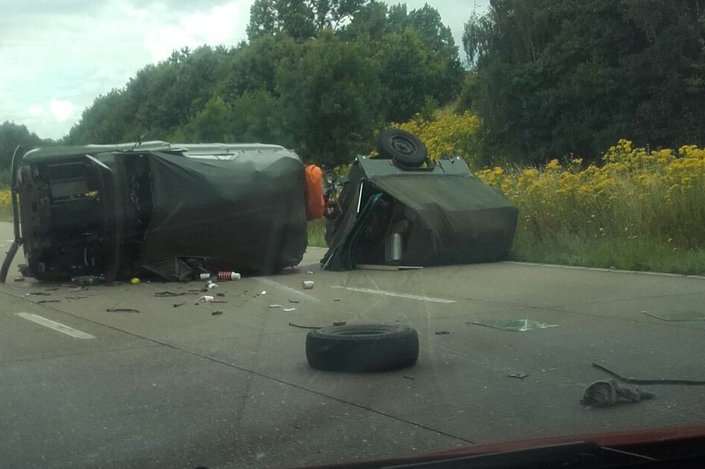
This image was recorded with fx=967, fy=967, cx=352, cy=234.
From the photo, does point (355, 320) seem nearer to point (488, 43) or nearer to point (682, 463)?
point (682, 463)

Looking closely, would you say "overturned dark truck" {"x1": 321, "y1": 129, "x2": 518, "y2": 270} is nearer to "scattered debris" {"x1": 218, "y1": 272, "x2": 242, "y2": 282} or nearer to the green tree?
"scattered debris" {"x1": 218, "y1": 272, "x2": 242, "y2": 282}

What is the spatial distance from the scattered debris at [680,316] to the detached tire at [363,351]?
9.90 ft

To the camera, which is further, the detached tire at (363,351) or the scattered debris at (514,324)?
the scattered debris at (514,324)

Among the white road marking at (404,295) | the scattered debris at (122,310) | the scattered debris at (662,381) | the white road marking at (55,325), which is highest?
the scattered debris at (662,381)

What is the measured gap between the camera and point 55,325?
33.1 feet

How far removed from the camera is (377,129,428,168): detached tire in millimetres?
15367

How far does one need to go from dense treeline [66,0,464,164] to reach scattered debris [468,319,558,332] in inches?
323

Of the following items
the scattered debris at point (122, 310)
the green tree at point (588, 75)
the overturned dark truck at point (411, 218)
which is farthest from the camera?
the green tree at point (588, 75)

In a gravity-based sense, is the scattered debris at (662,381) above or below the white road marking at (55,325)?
above

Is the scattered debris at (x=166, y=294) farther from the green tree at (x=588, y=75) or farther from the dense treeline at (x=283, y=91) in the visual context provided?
the green tree at (x=588, y=75)

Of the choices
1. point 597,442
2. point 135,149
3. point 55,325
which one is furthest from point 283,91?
point 597,442

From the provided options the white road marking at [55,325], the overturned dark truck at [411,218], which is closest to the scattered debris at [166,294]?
the white road marking at [55,325]

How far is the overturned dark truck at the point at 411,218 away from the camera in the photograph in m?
14.4

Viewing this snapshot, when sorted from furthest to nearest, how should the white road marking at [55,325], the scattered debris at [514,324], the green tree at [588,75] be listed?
1. the green tree at [588,75]
2. the white road marking at [55,325]
3. the scattered debris at [514,324]
